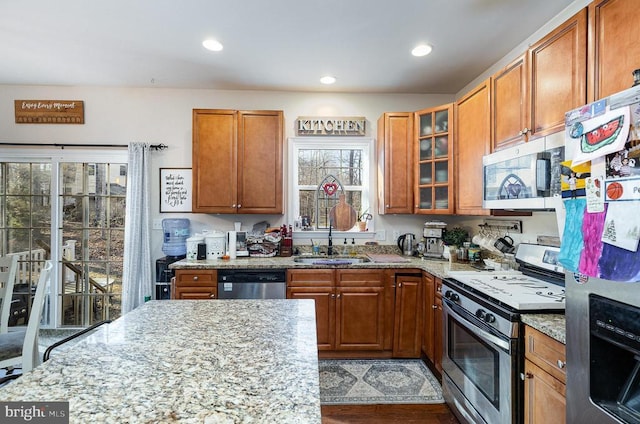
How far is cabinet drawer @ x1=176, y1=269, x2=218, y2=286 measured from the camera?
2.69 m

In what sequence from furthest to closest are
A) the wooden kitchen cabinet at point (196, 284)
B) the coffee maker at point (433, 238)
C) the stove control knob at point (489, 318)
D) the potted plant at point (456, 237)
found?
the coffee maker at point (433, 238) < the potted plant at point (456, 237) < the wooden kitchen cabinet at point (196, 284) < the stove control knob at point (489, 318)

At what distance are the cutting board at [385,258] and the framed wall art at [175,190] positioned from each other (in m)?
2.08

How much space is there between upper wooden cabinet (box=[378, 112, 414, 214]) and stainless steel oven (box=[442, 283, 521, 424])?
3.82 ft

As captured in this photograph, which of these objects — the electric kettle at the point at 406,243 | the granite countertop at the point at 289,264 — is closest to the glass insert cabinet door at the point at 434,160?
the electric kettle at the point at 406,243

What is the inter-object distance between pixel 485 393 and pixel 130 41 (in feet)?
11.4

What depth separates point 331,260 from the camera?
10.0ft

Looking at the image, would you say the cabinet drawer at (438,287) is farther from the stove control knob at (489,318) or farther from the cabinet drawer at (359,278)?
the stove control knob at (489,318)

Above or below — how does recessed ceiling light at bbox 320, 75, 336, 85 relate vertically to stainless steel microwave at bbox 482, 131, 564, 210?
above

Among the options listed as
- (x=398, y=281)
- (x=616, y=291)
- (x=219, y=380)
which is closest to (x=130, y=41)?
(x=219, y=380)

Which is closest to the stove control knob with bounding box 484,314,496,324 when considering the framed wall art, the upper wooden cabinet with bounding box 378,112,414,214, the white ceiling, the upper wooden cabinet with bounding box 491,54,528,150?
the upper wooden cabinet with bounding box 491,54,528,150

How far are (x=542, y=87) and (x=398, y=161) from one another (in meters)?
1.45

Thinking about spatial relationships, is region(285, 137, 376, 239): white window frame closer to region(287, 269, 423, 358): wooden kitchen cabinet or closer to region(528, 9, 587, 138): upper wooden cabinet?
region(287, 269, 423, 358): wooden kitchen cabinet

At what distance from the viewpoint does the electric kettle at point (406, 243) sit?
326cm

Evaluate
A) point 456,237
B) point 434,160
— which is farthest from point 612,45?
point 456,237
